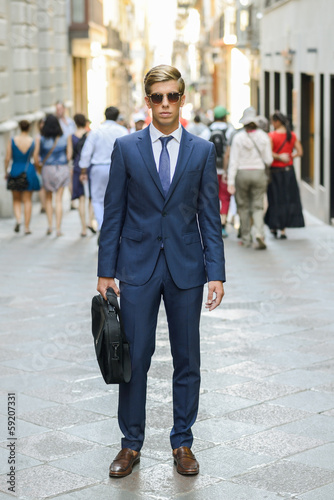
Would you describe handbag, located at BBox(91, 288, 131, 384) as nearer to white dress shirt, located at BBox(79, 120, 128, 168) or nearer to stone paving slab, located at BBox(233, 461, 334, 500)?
stone paving slab, located at BBox(233, 461, 334, 500)

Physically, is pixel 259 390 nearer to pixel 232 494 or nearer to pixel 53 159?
pixel 232 494

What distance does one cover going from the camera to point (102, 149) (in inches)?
507

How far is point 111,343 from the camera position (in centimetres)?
461

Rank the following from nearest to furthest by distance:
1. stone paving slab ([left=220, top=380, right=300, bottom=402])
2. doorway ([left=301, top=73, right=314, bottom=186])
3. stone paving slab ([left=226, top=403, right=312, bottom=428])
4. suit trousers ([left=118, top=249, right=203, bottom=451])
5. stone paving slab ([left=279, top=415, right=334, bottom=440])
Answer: suit trousers ([left=118, top=249, right=203, bottom=451]) → stone paving slab ([left=279, top=415, right=334, bottom=440]) → stone paving slab ([left=226, top=403, right=312, bottom=428]) → stone paving slab ([left=220, top=380, right=300, bottom=402]) → doorway ([left=301, top=73, right=314, bottom=186])

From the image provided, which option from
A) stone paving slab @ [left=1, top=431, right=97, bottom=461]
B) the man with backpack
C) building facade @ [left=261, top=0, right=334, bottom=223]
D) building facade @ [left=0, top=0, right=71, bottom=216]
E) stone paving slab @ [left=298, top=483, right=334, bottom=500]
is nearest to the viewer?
stone paving slab @ [left=298, top=483, right=334, bottom=500]

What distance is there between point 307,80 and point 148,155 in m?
16.4

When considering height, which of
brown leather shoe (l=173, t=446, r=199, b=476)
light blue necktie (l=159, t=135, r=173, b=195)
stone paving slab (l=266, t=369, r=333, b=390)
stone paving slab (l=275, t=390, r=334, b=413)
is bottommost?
stone paving slab (l=266, t=369, r=333, b=390)

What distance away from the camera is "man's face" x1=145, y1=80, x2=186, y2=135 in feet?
15.3

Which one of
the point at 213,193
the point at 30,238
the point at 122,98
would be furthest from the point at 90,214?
the point at 122,98

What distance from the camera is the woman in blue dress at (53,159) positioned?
14680 millimetres

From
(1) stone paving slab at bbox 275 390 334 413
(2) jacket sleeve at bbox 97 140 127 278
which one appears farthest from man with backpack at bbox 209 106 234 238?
(2) jacket sleeve at bbox 97 140 127 278

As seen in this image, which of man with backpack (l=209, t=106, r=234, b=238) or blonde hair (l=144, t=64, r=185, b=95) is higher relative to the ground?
blonde hair (l=144, t=64, r=185, b=95)

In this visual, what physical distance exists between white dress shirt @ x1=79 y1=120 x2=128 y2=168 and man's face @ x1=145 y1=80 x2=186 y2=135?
8104 millimetres

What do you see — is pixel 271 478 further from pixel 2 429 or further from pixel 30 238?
pixel 30 238
